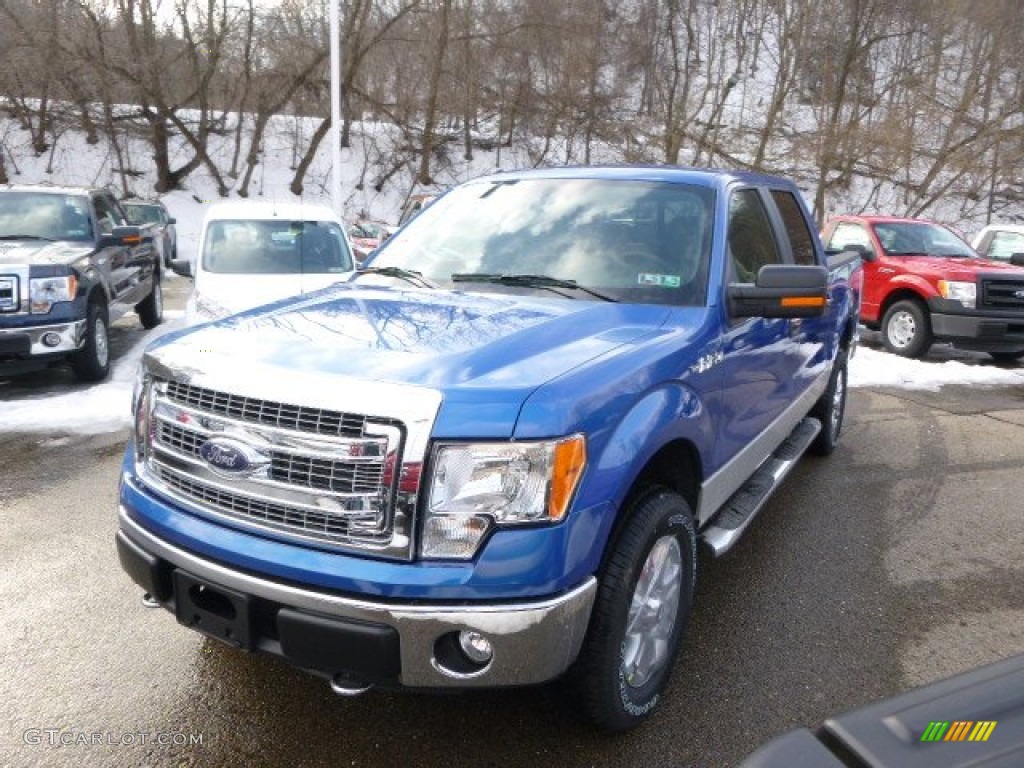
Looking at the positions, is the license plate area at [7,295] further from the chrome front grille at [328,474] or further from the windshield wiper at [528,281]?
the chrome front grille at [328,474]

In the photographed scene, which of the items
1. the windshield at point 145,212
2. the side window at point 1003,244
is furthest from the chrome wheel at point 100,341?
the windshield at point 145,212

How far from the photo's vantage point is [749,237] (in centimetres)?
368

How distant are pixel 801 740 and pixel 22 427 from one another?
6.54 m

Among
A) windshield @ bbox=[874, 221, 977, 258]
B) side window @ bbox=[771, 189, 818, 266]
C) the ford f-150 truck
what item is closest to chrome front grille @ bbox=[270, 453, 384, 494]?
side window @ bbox=[771, 189, 818, 266]

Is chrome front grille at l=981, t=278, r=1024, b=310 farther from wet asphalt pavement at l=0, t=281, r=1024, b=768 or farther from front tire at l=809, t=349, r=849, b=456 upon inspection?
wet asphalt pavement at l=0, t=281, r=1024, b=768

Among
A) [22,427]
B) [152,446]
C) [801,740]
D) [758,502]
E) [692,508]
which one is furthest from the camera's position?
[22,427]

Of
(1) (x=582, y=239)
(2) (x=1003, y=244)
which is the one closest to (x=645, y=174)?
(1) (x=582, y=239)

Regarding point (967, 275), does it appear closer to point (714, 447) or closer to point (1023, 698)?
point (714, 447)

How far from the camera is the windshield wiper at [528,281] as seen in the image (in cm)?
317

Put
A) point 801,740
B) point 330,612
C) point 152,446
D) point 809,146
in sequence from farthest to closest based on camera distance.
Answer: point 809,146 → point 152,446 → point 330,612 → point 801,740

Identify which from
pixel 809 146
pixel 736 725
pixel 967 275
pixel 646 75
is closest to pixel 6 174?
pixel 646 75

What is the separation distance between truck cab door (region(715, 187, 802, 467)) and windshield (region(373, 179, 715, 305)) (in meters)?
0.19

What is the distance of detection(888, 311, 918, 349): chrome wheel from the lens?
991cm

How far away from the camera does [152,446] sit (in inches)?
101
